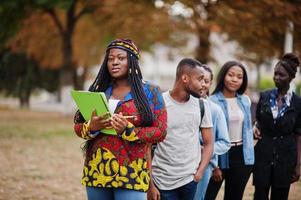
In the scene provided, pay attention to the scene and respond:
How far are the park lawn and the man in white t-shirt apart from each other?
3.84m

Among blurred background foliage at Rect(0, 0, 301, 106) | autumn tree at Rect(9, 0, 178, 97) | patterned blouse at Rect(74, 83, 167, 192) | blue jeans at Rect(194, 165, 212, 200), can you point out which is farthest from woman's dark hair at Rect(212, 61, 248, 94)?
autumn tree at Rect(9, 0, 178, 97)

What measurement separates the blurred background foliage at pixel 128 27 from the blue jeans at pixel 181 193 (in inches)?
369

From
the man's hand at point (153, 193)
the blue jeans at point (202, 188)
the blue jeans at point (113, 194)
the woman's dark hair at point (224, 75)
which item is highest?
the woman's dark hair at point (224, 75)

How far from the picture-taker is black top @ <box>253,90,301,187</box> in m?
5.63

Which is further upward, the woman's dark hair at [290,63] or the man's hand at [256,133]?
the woman's dark hair at [290,63]

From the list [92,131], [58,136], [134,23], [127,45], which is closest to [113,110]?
[92,131]

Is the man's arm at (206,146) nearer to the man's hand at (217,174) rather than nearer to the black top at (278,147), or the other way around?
the man's hand at (217,174)

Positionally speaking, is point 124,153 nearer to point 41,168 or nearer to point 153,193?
point 153,193

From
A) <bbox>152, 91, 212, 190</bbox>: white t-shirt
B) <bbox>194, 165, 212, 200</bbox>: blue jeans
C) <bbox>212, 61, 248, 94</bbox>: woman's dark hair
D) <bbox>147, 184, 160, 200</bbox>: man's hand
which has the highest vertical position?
<bbox>212, 61, 248, 94</bbox>: woman's dark hair

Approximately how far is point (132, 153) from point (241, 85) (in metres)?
2.58

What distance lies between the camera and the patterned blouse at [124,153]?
375 cm

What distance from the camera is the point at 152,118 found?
3809 mm

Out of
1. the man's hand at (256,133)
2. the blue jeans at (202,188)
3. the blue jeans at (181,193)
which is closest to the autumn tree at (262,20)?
the man's hand at (256,133)

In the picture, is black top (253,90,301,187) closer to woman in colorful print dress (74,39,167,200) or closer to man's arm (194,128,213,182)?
man's arm (194,128,213,182)
